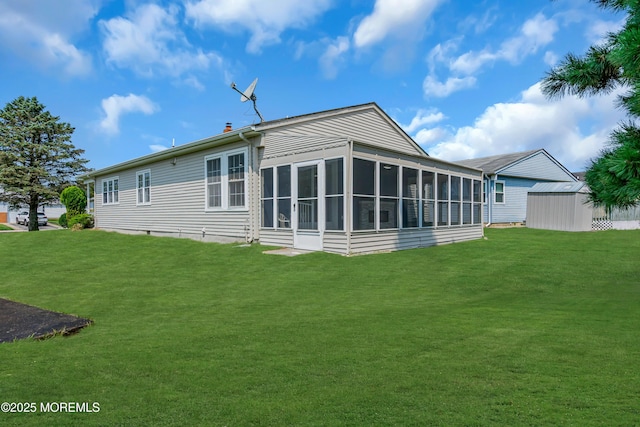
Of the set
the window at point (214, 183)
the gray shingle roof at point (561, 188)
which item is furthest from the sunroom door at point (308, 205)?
the gray shingle roof at point (561, 188)

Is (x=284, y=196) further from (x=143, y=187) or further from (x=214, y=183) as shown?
(x=143, y=187)

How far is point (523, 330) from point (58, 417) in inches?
183

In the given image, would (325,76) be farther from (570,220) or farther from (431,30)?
(570,220)

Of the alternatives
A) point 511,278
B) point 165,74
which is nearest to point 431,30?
point 511,278

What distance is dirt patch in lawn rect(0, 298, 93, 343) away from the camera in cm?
480

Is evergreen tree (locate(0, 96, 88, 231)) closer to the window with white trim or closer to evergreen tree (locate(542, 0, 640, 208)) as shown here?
the window with white trim

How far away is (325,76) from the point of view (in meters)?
16.3

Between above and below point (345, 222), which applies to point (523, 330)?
below

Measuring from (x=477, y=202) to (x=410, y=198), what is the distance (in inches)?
224

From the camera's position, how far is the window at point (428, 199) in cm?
1366

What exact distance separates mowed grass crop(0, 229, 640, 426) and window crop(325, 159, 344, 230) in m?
1.69

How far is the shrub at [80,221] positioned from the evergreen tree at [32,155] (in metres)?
11.0

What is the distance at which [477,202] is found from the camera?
1714 cm

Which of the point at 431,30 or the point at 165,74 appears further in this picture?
the point at 165,74
